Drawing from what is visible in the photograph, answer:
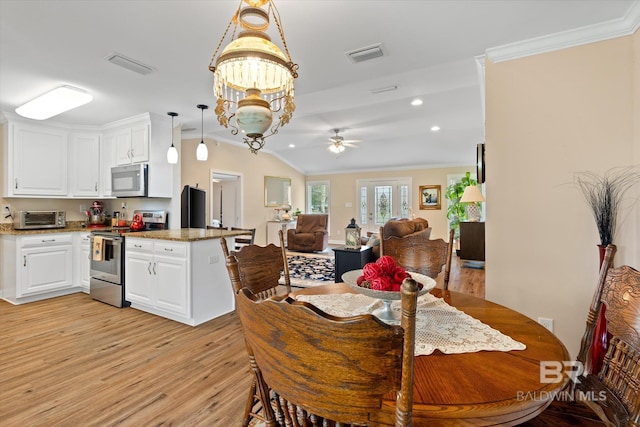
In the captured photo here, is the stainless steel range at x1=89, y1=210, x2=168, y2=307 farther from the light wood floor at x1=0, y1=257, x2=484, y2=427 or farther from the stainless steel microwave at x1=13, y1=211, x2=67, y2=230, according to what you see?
the stainless steel microwave at x1=13, y1=211, x2=67, y2=230

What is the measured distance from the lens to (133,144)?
169 inches

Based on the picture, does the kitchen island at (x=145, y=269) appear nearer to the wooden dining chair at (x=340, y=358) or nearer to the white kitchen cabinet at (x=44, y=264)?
the white kitchen cabinet at (x=44, y=264)

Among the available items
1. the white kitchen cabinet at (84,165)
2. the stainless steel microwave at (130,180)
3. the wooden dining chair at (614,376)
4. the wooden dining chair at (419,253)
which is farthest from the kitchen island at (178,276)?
the wooden dining chair at (614,376)

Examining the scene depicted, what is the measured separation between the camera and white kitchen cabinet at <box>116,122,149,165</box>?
4.14 metres

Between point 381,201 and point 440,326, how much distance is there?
832cm

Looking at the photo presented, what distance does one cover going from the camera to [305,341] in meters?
0.65

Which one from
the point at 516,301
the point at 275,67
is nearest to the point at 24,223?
the point at 275,67

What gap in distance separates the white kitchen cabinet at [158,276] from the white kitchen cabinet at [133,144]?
1.28 metres

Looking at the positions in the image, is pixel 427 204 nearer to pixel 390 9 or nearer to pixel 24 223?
pixel 390 9

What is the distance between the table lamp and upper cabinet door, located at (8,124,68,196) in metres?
6.51

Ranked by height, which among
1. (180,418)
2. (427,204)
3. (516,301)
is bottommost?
(180,418)

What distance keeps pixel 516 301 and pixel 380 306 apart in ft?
5.38

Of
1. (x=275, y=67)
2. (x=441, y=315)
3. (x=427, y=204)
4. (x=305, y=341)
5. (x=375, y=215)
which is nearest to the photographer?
(x=305, y=341)

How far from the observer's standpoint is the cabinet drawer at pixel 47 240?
3.89m
